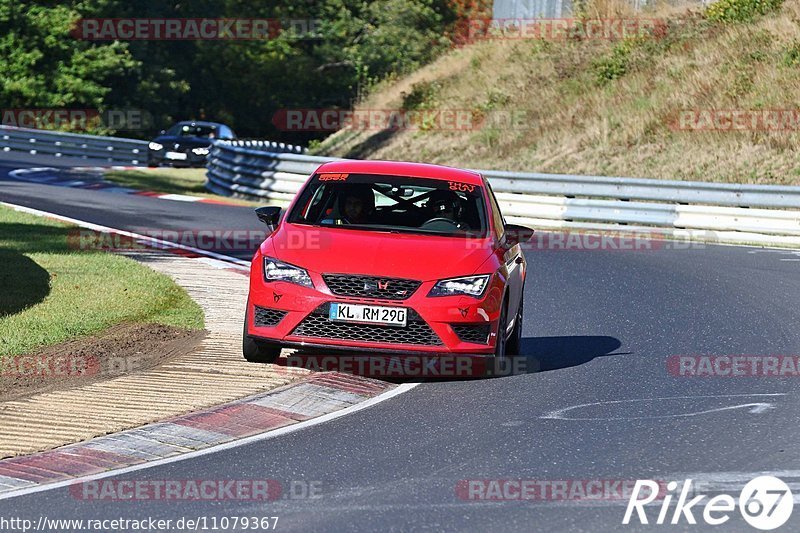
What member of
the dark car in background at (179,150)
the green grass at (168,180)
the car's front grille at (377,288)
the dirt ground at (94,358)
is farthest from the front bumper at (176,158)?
the car's front grille at (377,288)

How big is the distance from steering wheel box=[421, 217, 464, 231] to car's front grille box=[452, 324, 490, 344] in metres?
1.17

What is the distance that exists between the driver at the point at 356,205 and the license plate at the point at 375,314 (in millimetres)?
1407

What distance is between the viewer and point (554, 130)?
34875mm

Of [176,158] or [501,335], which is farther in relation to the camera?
[176,158]

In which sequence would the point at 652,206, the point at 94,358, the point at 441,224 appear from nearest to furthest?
the point at 94,358 < the point at 441,224 < the point at 652,206

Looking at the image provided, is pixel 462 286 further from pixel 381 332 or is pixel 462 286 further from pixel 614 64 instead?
pixel 614 64

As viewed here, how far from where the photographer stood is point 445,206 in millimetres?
11250

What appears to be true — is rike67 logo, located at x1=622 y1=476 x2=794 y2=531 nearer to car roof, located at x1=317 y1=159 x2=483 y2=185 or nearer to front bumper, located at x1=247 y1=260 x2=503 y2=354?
front bumper, located at x1=247 y1=260 x2=503 y2=354

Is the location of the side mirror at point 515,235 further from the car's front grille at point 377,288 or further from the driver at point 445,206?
the car's front grille at point 377,288

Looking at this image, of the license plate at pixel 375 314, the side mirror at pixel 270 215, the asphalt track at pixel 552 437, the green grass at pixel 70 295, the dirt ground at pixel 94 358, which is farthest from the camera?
the green grass at pixel 70 295

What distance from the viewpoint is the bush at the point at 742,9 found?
120 ft

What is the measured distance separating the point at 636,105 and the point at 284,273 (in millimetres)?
25423

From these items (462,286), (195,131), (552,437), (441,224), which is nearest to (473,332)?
(462,286)

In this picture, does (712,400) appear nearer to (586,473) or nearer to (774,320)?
(586,473)
